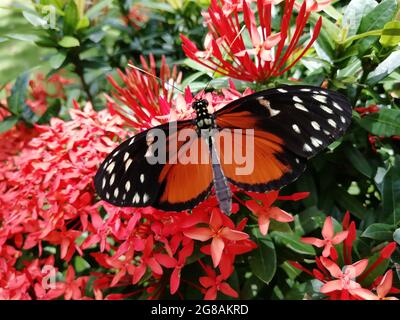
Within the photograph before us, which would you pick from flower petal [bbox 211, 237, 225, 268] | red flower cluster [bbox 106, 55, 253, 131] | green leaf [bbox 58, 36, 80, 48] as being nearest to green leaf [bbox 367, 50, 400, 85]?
red flower cluster [bbox 106, 55, 253, 131]

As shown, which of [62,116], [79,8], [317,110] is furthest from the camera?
[62,116]

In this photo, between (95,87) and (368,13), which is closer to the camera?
(368,13)

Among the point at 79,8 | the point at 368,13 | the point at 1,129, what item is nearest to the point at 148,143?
the point at 368,13

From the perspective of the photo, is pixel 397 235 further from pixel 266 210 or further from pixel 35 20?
pixel 35 20

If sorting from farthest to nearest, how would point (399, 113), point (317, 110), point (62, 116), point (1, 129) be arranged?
1. point (62, 116)
2. point (1, 129)
3. point (399, 113)
4. point (317, 110)

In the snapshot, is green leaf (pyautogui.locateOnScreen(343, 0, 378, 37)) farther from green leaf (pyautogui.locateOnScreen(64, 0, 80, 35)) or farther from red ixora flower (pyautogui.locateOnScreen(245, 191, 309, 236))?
green leaf (pyautogui.locateOnScreen(64, 0, 80, 35))

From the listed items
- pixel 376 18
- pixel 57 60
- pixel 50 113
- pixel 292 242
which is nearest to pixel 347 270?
pixel 292 242

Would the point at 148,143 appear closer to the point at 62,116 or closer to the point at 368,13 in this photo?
the point at 368,13
